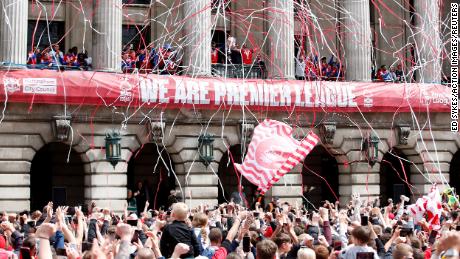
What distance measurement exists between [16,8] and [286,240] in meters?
28.0

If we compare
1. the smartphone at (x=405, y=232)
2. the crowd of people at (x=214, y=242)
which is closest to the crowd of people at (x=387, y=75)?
the crowd of people at (x=214, y=242)

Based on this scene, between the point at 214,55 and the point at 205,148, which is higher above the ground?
the point at 214,55

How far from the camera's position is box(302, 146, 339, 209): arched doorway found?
170 feet

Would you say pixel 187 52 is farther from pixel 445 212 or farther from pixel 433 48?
pixel 445 212

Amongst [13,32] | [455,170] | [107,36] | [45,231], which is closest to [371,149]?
[455,170]

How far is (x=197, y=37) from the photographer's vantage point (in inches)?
1777

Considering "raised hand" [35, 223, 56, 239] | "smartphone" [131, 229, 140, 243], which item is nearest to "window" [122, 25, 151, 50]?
"smartphone" [131, 229, 140, 243]

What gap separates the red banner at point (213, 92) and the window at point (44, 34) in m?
4.16

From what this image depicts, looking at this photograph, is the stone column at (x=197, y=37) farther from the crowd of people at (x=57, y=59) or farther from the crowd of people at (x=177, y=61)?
the crowd of people at (x=57, y=59)

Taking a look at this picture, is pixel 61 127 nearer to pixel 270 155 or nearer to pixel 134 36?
pixel 134 36

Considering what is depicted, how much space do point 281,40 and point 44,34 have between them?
34.6 feet

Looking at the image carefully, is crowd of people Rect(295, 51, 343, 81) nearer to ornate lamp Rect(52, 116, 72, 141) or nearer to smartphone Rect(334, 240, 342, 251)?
ornate lamp Rect(52, 116, 72, 141)

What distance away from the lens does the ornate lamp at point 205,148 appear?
44875 mm

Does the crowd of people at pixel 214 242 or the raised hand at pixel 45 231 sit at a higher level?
the raised hand at pixel 45 231
